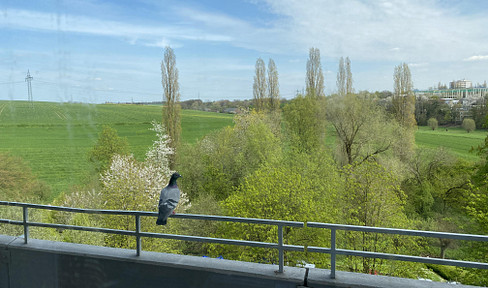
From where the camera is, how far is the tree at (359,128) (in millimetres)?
12336

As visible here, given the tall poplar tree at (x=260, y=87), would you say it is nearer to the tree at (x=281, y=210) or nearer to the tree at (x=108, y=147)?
the tree at (x=108, y=147)

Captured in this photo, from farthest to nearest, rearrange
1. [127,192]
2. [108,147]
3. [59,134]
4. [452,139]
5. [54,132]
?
[452,139]
[108,147]
[127,192]
[59,134]
[54,132]

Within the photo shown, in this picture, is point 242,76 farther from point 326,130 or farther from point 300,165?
point 300,165

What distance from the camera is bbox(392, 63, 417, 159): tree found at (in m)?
12.7

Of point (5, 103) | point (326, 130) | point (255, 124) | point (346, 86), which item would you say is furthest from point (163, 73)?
point (5, 103)

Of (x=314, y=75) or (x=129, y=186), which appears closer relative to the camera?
(x=129, y=186)

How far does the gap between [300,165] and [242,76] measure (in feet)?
34.0

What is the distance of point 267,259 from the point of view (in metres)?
5.97

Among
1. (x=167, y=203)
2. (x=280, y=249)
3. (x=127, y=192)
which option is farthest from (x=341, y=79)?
(x=280, y=249)

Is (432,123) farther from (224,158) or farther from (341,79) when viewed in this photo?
(224,158)

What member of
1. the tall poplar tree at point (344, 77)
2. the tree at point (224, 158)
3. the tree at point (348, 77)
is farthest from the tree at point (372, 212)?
the tree at point (348, 77)

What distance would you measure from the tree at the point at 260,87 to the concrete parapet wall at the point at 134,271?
15010 mm

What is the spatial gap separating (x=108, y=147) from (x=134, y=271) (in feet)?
26.1

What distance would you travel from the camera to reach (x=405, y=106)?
15328 mm
